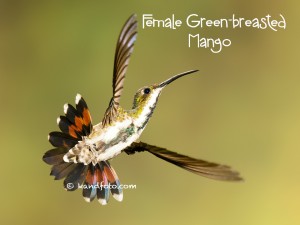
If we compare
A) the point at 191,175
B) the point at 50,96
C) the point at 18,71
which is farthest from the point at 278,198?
the point at 18,71

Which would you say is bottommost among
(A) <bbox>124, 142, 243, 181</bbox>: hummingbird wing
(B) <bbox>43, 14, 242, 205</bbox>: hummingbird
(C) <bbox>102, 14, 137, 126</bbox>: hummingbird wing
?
(A) <bbox>124, 142, 243, 181</bbox>: hummingbird wing

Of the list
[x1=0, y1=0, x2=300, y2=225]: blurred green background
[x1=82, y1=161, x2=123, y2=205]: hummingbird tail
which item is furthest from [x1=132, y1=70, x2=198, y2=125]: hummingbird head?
[x1=0, y1=0, x2=300, y2=225]: blurred green background

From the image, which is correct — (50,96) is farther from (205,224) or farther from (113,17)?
(205,224)

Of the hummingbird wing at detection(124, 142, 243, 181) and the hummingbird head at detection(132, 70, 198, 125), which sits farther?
the hummingbird head at detection(132, 70, 198, 125)

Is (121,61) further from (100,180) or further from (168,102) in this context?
(168,102)

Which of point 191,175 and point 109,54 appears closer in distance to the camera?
point 191,175

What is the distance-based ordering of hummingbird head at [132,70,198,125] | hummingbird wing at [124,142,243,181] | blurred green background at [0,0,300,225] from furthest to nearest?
1. blurred green background at [0,0,300,225]
2. hummingbird head at [132,70,198,125]
3. hummingbird wing at [124,142,243,181]

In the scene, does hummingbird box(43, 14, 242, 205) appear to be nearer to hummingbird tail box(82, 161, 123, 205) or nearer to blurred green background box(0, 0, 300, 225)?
hummingbird tail box(82, 161, 123, 205)

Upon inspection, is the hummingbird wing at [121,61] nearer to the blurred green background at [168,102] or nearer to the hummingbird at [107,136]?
the hummingbird at [107,136]
